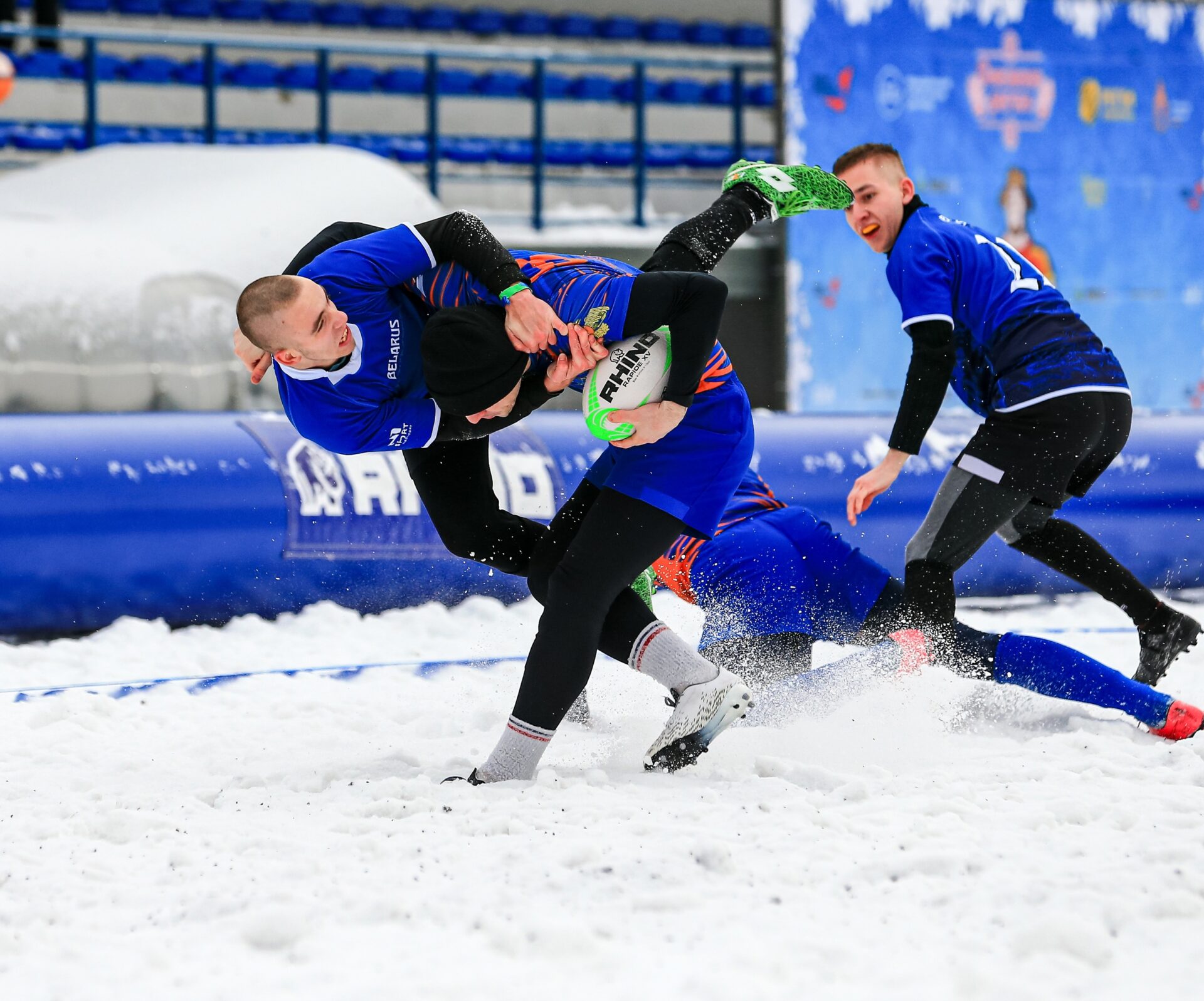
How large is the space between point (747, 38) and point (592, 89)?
3.03m

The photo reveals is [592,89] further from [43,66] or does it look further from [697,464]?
[697,464]

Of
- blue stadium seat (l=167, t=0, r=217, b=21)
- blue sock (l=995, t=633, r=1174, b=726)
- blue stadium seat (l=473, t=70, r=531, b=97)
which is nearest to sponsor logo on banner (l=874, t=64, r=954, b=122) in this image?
blue stadium seat (l=473, t=70, r=531, b=97)

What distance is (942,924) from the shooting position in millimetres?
1404

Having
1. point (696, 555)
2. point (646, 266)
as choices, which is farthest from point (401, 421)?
point (696, 555)

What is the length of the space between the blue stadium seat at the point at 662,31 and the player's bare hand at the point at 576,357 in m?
11.3

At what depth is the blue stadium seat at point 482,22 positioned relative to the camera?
12023mm

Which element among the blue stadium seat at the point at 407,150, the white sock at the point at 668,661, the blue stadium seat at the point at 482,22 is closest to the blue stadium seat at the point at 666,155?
the blue stadium seat at the point at 407,150

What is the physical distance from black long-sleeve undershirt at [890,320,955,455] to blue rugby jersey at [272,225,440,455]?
40.4 inches

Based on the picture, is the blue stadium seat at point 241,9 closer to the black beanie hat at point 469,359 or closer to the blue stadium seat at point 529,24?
the blue stadium seat at point 529,24

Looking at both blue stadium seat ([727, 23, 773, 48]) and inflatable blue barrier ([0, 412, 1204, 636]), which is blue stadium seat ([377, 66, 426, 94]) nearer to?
blue stadium seat ([727, 23, 773, 48])

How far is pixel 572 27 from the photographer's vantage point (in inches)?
481

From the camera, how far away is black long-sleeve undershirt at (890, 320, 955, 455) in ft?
8.38

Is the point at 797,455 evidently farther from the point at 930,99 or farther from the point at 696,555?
the point at 930,99

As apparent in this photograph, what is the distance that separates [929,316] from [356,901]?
1649 millimetres
